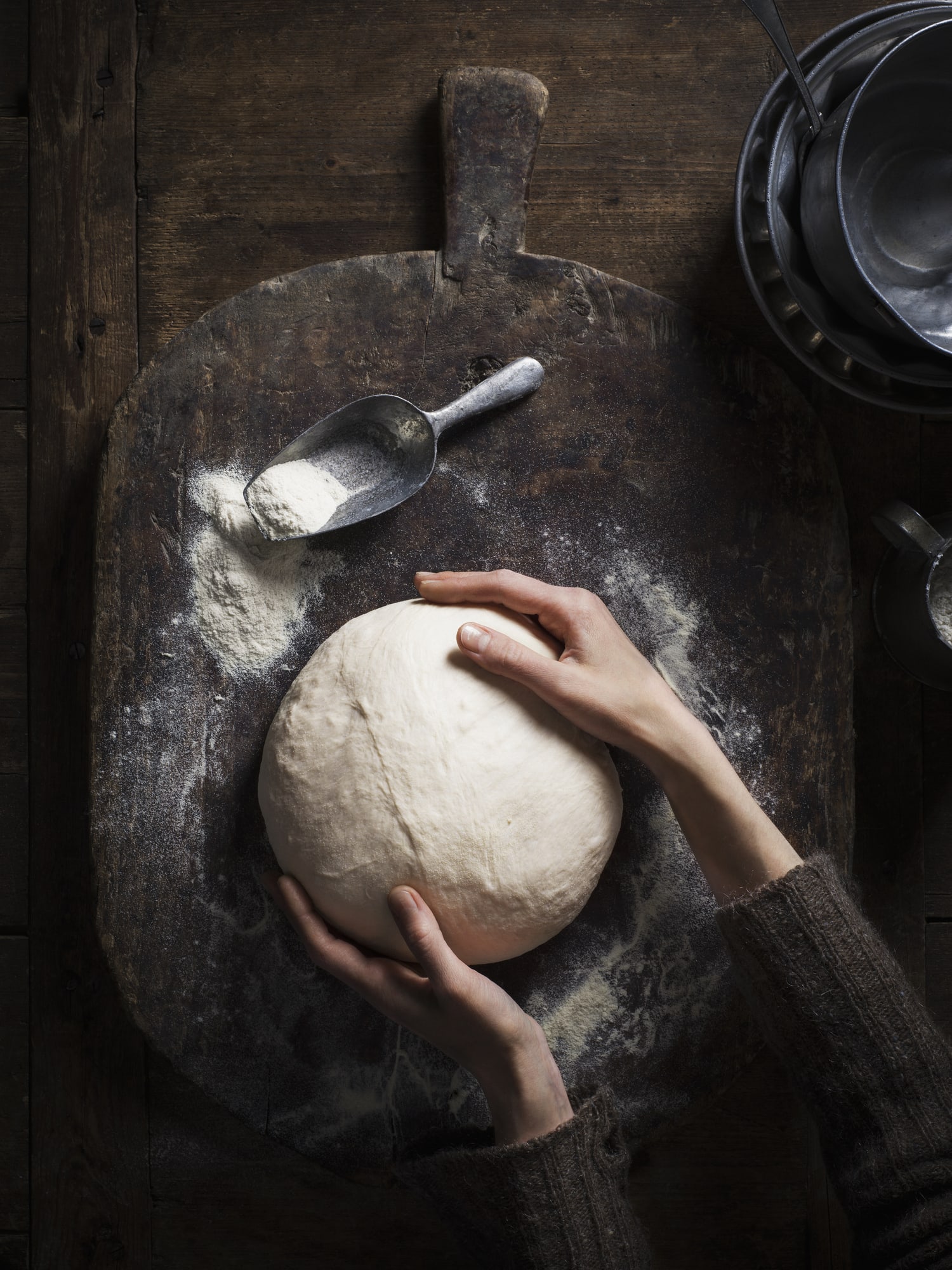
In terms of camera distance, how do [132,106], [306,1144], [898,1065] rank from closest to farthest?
[898,1065], [306,1144], [132,106]

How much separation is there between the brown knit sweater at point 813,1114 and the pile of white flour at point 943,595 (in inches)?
17.8

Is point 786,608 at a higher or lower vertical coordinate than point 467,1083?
higher

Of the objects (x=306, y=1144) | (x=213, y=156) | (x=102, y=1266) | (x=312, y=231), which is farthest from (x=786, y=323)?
(x=102, y=1266)

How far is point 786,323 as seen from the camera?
1428 mm

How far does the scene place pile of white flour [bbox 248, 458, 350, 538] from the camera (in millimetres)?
1362

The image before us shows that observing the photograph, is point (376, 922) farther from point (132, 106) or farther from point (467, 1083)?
point (132, 106)

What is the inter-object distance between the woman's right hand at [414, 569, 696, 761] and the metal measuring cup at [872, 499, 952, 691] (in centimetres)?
43

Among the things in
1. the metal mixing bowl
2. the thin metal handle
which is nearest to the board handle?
the thin metal handle

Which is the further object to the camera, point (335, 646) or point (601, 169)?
point (601, 169)

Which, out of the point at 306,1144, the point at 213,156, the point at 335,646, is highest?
the point at 213,156

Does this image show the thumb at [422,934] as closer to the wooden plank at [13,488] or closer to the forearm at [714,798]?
the forearm at [714,798]

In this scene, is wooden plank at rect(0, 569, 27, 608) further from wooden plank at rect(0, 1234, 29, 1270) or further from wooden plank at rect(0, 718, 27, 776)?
wooden plank at rect(0, 1234, 29, 1270)

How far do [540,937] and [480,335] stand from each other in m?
0.96

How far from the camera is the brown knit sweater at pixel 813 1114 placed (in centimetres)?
122
